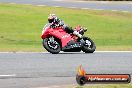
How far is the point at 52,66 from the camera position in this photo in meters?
14.4

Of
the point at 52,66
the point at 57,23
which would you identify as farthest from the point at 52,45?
the point at 52,66

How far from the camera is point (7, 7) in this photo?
34500 mm

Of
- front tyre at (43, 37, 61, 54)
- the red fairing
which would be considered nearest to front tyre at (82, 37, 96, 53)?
the red fairing

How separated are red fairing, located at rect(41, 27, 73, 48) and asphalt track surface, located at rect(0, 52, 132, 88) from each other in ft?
1.54

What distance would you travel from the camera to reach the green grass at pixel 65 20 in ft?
84.7

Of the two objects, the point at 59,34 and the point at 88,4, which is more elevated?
the point at 59,34

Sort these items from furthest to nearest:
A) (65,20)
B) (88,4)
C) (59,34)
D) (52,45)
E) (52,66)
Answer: (88,4) → (65,20) → (59,34) → (52,45) → (52,66)

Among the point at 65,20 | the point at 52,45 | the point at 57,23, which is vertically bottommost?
the point at 65,20

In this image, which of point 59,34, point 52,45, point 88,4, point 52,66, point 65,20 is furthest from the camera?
point 88,4

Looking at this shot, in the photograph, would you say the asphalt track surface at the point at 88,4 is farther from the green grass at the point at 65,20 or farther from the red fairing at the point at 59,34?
the red fairing at the point at 59,34

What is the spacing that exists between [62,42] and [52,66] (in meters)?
3.70

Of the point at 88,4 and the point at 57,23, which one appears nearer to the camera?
the point at 57,23

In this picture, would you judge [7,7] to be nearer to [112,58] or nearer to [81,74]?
[112,58]

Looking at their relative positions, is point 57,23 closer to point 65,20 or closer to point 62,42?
point 62,42
